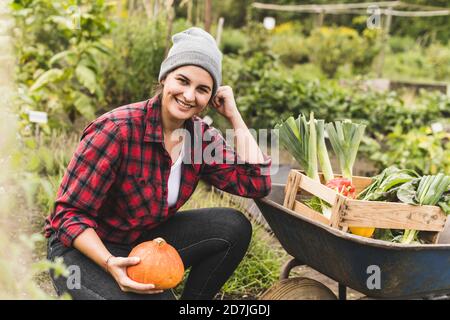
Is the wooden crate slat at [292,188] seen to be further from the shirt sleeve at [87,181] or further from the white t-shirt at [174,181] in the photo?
the shirt sleeve at [87,181]

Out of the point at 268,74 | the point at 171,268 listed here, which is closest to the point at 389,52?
the point at 268,74

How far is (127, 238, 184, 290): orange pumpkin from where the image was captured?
7.36ft

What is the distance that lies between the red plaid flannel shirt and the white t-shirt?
0.02m

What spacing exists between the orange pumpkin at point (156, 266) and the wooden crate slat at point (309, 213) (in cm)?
60

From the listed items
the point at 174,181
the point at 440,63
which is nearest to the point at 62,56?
the point at 174,181

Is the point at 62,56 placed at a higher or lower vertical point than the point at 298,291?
higher

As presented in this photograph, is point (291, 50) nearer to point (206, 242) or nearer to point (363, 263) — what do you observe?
point (206, 242)

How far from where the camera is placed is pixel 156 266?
226cm

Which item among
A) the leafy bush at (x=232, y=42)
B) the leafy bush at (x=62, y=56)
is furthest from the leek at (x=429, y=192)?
the leafy bush at (x=232, y=42)

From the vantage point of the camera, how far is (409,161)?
5.20 meters

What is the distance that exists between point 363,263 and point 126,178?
0.93 m

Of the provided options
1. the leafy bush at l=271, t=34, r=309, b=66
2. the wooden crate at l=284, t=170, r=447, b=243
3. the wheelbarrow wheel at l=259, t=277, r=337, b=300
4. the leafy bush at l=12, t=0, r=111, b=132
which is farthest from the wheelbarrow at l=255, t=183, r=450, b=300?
the leafy bush at l=271, t=34, r=309, b=66

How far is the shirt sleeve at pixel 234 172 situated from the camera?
2682mm

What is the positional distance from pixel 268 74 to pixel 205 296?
412 centimetres
